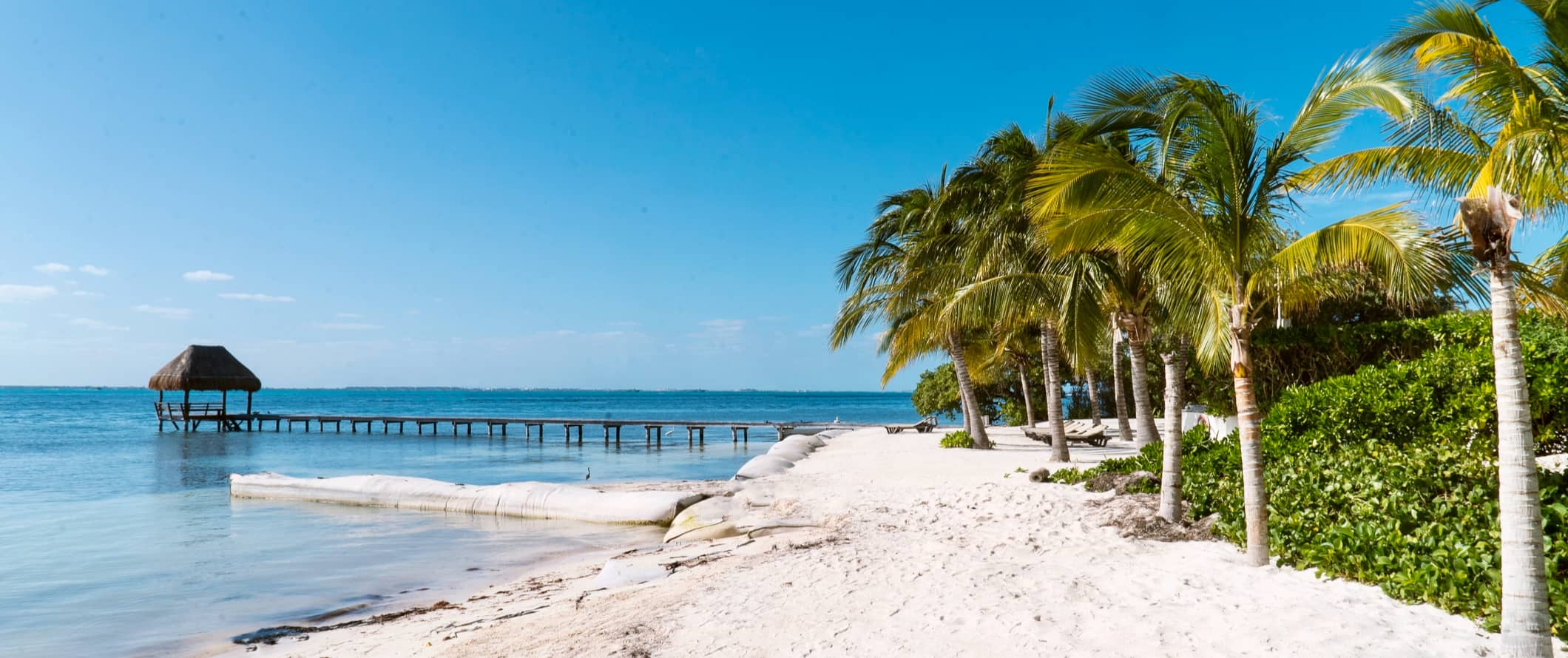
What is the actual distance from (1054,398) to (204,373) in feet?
147

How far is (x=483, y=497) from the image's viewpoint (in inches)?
587

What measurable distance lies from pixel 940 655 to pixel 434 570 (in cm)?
782

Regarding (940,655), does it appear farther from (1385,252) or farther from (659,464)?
(659,464)

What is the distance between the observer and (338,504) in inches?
638

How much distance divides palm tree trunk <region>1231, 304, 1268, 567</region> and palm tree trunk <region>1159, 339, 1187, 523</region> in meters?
1.37

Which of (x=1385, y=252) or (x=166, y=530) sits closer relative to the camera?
(x=1385, y=252)

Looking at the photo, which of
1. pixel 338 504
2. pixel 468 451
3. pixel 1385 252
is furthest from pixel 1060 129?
pixel 468 451

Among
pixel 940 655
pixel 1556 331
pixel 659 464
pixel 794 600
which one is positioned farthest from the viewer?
pixel 659 464

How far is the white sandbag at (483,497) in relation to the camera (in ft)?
43.0

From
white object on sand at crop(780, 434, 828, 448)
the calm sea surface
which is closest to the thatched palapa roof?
the calm sea surface

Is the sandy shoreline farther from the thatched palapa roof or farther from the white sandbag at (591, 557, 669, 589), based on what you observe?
the thatched palapa roof

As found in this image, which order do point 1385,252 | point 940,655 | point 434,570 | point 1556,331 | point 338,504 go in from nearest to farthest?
point 940,655 → point 1385,252 → point 1556,331 → point 434,570 → point 338,504

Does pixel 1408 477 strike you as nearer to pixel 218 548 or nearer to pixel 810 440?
pixel 218 548

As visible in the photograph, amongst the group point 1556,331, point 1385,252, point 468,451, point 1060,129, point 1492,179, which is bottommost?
point 468,451
